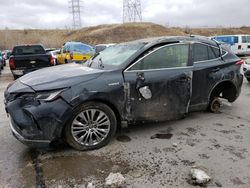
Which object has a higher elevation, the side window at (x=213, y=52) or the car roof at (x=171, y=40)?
the car roof at (x=171, y=40)

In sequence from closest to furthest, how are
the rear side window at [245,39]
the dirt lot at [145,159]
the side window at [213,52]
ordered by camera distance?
the dirt lot at [145,159] < the side window at [213,52] < the rear side window at [245,39]

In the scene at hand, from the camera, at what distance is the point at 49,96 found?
3.79 m

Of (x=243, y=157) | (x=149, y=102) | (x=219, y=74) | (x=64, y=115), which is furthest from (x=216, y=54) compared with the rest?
(x=64, y=115)

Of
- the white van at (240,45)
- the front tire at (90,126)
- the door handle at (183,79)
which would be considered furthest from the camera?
the white van at (240,45)

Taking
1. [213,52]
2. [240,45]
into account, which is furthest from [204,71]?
[240,45]

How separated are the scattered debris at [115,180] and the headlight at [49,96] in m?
1.30

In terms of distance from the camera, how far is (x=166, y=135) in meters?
4.73

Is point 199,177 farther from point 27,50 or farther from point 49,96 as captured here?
point 27,50

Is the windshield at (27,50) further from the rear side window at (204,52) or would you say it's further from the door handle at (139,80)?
the door handle at (139,80)

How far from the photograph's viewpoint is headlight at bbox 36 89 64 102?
Result: 3.77 m

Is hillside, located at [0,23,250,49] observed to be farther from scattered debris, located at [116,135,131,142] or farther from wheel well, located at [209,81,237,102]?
scattered debris, located at [116,135,131,142]

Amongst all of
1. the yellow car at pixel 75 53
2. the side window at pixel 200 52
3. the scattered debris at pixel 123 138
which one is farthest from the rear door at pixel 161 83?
the yellow car at pixel 75 53

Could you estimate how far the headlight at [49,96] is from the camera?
12.4 ft

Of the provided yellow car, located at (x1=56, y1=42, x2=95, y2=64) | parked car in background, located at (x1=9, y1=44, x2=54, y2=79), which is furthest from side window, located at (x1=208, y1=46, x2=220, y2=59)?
yellow car, located at (x1=56, y1=42, x2=95, y2=64)
